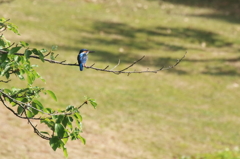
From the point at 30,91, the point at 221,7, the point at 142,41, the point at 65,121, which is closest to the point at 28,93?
the point at 30,91

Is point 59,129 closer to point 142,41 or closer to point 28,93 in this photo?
point 28,93

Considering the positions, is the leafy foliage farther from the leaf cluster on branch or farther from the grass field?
the grass field

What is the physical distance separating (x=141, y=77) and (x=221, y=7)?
1442 centimetres

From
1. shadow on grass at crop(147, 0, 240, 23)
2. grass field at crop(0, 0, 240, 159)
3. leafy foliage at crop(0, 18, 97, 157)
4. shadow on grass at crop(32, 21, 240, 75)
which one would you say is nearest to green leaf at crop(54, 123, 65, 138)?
leafy foliage at crop(0, 18, 97, 157)

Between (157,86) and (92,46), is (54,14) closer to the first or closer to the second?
(92,46)

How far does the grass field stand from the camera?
10102 millimetres

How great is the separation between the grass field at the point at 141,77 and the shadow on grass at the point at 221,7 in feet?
0.20

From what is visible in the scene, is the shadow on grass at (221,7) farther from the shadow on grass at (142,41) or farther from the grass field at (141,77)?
the shadow on grass at (142,41)

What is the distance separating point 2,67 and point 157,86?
448 inches

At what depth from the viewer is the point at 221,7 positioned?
28.3 metres

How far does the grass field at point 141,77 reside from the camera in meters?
10.1

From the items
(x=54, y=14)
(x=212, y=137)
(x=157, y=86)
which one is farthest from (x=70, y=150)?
(x=54, y=14)

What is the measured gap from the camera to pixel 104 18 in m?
23.8

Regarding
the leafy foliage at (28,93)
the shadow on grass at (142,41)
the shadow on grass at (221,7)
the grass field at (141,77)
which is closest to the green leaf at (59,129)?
the leafy foliage at (28,93)
